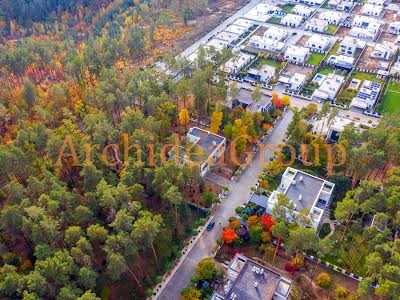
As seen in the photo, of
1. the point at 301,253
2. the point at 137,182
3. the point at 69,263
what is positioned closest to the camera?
the point at 69,263

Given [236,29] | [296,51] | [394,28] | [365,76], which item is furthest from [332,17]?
[365,76]

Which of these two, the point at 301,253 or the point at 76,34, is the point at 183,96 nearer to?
the point at 301,253

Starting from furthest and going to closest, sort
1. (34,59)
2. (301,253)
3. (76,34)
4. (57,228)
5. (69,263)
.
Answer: (76,34) → (34,59) → (301,253) → (57,228) → (69,263)

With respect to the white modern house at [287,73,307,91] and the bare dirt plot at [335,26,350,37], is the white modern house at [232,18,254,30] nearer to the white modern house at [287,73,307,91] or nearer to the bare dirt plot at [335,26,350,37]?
the bare dirt plot at [335,26,350,37]

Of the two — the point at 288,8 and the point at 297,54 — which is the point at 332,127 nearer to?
the point at 297,54

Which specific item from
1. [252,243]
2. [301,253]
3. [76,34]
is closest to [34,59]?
[76,34]

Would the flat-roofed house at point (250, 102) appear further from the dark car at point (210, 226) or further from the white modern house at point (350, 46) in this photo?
the white modern house at point (350, 46)
